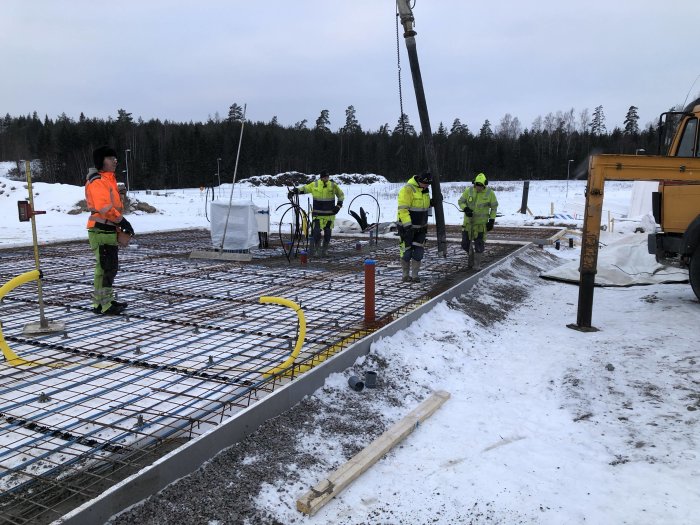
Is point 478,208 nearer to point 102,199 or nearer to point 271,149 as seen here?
point 102,199

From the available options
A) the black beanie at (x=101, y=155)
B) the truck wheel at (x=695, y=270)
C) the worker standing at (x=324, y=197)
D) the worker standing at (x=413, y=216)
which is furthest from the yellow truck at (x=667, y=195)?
the black beanie at (x=101, y=155)

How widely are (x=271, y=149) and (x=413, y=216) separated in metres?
56.7

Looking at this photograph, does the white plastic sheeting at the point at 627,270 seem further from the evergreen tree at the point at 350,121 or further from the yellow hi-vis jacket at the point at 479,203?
the evergreen tree at the point at 350,121

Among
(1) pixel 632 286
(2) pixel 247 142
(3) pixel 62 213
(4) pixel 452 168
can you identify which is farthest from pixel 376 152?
(1) pixel 632 286

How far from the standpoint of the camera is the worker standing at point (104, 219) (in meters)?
5.34

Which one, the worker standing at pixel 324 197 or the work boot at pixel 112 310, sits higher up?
the worker standing at pixel 324 197

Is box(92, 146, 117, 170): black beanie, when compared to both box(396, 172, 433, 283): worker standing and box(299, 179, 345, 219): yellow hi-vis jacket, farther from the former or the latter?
box(299, 179, 345, 219): yellow hi-vis jacket

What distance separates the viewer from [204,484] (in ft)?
8.75

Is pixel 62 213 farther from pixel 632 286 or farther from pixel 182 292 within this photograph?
pixel 632 286

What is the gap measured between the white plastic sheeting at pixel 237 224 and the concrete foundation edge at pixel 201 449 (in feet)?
20.3

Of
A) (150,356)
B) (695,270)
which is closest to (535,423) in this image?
(150,356)

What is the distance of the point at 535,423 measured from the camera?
3.81 meters

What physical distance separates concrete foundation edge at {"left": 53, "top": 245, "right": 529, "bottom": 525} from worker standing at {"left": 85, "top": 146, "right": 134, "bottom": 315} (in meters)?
2.85

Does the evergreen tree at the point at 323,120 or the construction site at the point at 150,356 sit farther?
the evergreen tree at the point at 323,120
